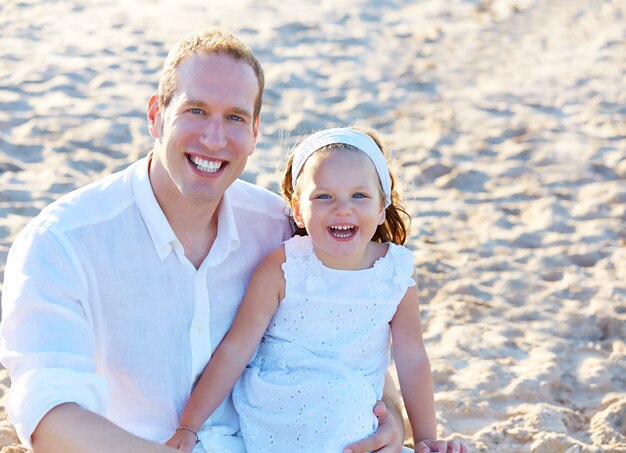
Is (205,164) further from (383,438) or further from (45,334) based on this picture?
(383,438)

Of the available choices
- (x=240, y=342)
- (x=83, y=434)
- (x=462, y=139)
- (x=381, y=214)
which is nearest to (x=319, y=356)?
(x=240, y=342)

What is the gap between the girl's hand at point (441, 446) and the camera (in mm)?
2703

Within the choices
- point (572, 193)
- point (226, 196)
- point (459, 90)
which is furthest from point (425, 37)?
point (226, 196)

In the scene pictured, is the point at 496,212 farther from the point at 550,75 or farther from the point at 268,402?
the point at 268,402

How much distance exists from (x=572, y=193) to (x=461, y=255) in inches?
44.1

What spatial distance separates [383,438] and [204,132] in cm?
99

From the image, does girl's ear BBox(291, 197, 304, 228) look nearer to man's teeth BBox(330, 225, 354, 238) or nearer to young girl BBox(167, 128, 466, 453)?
young girl BBox(167, 128, 466, 453)

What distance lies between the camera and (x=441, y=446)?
8.97 feet

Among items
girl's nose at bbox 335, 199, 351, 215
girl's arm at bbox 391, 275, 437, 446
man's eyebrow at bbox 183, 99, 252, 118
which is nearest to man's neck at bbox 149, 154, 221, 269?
man's eyebrow at bbox 183, 99, 252, 118

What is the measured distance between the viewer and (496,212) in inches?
223

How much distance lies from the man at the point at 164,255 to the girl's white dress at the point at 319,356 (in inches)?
3.7

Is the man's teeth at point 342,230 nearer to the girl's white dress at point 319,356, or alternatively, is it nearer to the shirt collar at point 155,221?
the girl's white dress at point 319,356

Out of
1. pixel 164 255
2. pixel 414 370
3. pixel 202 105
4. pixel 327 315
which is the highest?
pixel 202 105

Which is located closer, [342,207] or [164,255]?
[164,255]
